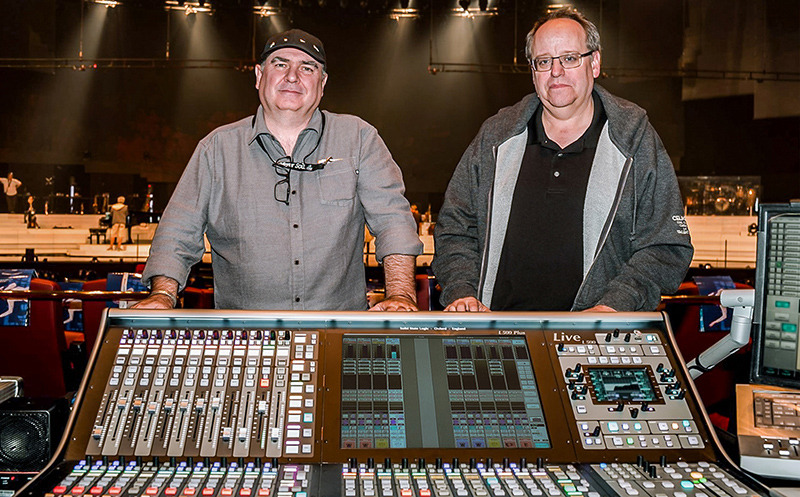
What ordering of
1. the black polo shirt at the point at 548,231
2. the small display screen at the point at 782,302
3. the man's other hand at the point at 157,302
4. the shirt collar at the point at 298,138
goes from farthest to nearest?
the shirt collar at the point at 298,138
the black polo shirt at the point at 548,231
the man's other hand at the point at 157,302
the small display screen at the point at 782,302

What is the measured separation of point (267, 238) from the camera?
1856 millimetres

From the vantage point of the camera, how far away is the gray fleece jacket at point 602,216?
5.54 feet

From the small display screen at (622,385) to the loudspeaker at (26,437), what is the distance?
2.99ft

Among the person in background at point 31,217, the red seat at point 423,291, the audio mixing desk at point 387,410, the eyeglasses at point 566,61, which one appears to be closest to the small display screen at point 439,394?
the audio mixing desk at point 387,410

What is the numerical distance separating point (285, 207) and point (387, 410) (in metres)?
0.87

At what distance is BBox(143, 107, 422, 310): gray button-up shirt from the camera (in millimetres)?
1852

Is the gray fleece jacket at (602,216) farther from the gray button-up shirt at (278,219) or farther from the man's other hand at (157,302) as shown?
the man's other hand at (157,302)

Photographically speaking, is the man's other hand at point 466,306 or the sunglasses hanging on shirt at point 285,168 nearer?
A: the man's other hand at point 466,306

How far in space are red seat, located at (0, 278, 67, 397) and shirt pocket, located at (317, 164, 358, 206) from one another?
2477mm

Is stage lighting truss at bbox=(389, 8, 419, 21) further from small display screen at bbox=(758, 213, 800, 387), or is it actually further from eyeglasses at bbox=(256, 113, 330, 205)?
small display screen at bbox=(758, 213, 800, 387)

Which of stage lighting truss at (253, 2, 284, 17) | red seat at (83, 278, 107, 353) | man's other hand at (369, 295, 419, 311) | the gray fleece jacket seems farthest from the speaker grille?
stage lighting truss at (253, 2, 284, 17)

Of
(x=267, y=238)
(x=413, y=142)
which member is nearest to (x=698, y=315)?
(x=267, y=238)

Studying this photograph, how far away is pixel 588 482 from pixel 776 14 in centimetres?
1306

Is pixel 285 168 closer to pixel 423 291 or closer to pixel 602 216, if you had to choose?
pixel 602 216
